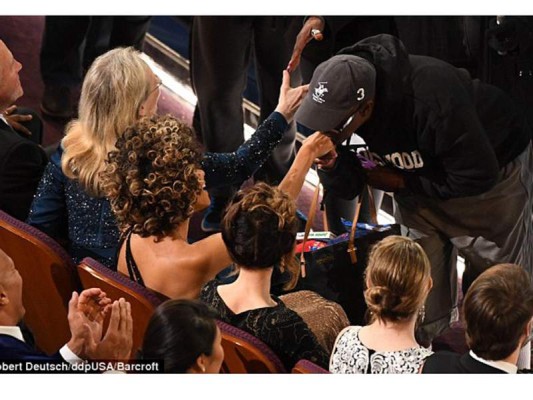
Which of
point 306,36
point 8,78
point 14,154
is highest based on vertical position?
point 306,36

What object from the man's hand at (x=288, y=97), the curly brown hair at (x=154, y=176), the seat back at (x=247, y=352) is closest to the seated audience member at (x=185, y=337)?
the seat back at (x=247, y=352)

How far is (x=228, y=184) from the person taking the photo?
4.81m

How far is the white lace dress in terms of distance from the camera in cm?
460

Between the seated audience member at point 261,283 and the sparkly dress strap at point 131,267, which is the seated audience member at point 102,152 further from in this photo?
the seated audience member at point 261,283

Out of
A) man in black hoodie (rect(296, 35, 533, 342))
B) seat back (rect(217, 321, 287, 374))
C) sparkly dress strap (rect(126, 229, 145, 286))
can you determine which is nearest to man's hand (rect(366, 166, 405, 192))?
man in black hoodie (rect(296, 35, 533, 342))

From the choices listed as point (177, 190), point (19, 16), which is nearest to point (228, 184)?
point (177, 190)

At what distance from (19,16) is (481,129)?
164 centimetres

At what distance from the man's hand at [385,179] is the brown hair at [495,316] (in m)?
0.46

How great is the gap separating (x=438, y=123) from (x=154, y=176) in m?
0.98

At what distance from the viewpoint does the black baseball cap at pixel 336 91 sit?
4.69 meters

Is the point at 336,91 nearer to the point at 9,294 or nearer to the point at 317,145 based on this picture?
the point at 317,145

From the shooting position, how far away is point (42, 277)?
15.6 ft

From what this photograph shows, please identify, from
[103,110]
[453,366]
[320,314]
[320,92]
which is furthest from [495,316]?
[103,110]

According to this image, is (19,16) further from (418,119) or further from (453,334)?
(453,334)
